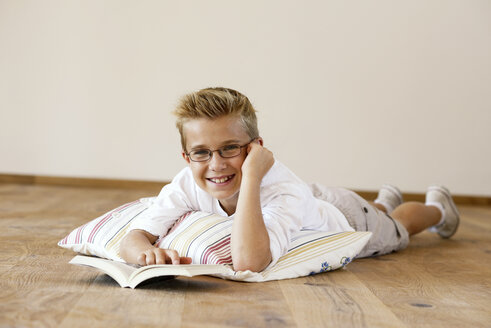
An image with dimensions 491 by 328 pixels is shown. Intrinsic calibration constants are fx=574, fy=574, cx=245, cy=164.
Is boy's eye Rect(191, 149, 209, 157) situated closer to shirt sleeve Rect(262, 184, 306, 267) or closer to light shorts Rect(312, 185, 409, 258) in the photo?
shirt sleeve Rect(262, 184, 306, 267)

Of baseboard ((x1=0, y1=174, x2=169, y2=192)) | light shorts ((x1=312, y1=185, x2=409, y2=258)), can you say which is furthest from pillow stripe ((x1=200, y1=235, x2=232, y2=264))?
baseboard ((x1=0, y1=174, x2=169, y2=192))

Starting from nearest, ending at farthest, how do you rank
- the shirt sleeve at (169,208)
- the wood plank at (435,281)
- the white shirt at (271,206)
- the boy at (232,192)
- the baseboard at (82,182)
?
the wood plank at (435,281) < the boy at (232,192) < the white shirt at (271,206) < the shirt sleeve at (169,208) < the baseboard at (82,182)

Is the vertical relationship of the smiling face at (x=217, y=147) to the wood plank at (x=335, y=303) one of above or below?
above

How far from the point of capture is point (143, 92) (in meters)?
4.56

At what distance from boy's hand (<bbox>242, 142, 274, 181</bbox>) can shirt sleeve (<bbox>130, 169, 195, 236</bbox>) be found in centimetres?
26

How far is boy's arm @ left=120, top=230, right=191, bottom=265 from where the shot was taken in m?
1.42

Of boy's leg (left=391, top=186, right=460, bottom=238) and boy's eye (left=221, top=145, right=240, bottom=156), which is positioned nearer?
boy's eye (left=221, top=145, right=240, bottom=156)

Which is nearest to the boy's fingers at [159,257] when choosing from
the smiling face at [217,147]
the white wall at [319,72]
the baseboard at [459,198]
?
the smiling face at [217,147]

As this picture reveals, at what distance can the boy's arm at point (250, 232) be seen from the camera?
56.6 inches

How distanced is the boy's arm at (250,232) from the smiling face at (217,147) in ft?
0.24

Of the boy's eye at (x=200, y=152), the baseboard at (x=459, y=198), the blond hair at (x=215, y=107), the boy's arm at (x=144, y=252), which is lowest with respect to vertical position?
the baseboard at (x=459, y=198)

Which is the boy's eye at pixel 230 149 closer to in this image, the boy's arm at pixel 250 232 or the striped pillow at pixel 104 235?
the boy's arm at pixel 250 232

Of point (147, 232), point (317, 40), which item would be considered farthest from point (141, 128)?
point (147, 232)

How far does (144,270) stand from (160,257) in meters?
0.11
